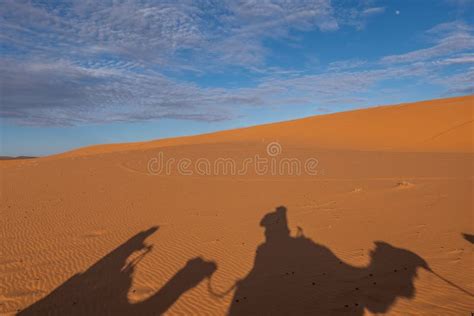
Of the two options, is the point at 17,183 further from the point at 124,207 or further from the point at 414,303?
the point at 414,303

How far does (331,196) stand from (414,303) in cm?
889

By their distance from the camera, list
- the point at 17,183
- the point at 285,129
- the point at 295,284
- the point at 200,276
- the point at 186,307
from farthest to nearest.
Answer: the point at 285,129, the point at 17,183, the point at 200,276, the point at 295,284, the point at 186,307

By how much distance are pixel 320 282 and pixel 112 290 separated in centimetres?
398

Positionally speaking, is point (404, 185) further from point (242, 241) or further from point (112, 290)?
point (112, 290)

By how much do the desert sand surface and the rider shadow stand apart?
0.11 ft

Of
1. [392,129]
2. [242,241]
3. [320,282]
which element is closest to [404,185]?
[242,241]

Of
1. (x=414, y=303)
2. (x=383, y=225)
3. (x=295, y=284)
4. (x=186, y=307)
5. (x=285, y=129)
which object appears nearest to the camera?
(x=414, y=303)

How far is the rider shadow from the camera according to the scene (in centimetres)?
632

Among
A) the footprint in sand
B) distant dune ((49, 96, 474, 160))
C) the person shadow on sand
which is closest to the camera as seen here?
the person shadow on sand

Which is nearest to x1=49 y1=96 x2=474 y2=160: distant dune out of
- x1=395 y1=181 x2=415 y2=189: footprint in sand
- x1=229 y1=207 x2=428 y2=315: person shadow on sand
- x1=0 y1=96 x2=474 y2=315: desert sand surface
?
x1=0 y1=96 x2=474 y2=315: desert sand surface

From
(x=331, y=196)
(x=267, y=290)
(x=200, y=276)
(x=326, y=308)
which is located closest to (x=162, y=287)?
(x=200, y=276)

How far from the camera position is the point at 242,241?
9742mm

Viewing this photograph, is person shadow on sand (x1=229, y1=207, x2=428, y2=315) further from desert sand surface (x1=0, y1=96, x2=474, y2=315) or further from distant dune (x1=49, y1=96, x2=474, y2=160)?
distant dune (x1=49, y1=96, x2=474, y2=160)

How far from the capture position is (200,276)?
7.66 m
